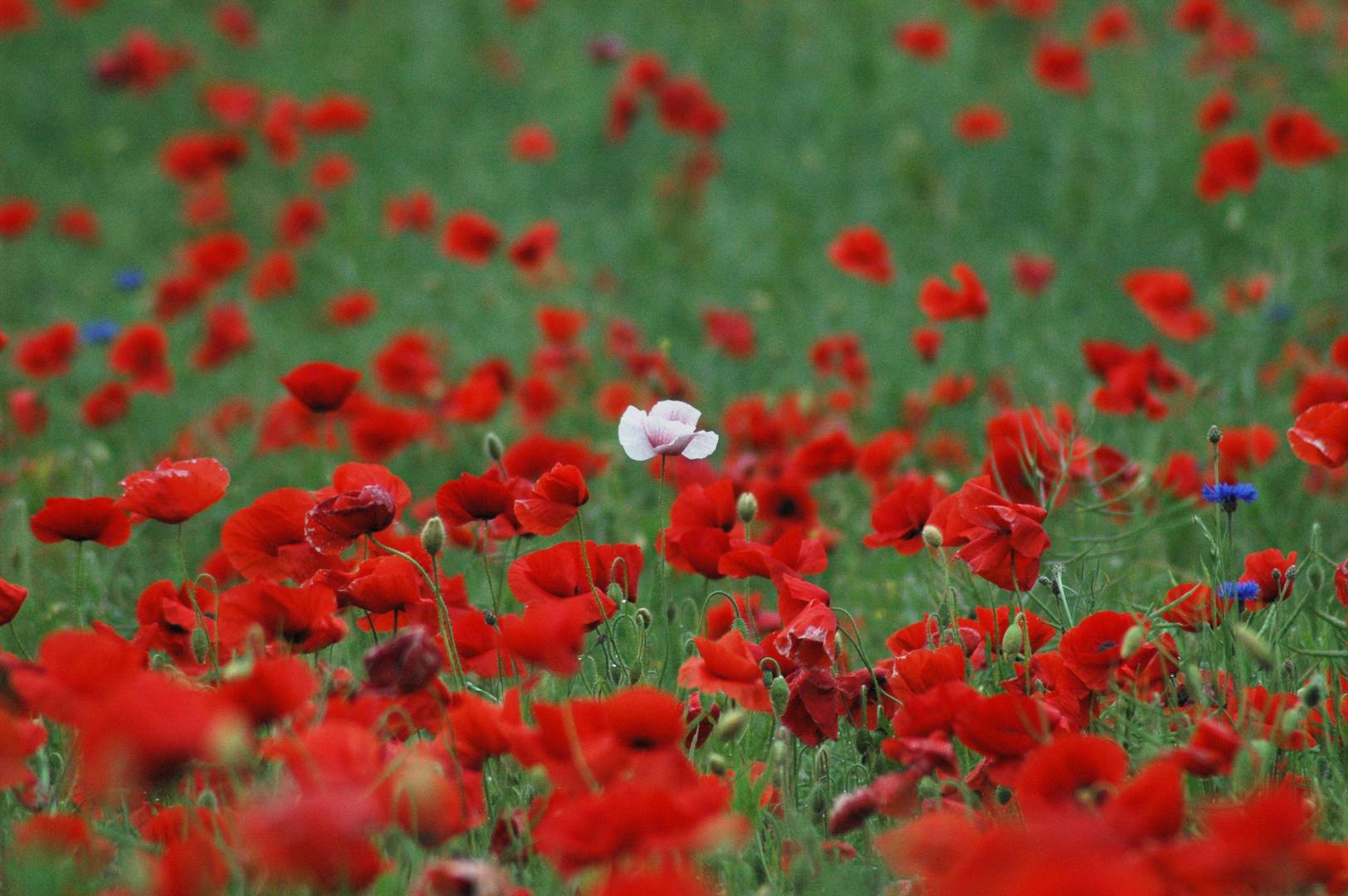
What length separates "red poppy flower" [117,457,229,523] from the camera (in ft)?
5.08

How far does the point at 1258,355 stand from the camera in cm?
328

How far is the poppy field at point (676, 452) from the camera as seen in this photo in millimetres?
1135

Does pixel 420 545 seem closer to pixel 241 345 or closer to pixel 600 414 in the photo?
pixel 600 414

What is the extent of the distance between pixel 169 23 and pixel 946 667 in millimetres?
6513

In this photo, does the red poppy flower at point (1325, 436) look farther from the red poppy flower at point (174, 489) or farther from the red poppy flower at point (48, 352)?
the red poppy flower at point (48, 352)

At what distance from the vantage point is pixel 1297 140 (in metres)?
3.46

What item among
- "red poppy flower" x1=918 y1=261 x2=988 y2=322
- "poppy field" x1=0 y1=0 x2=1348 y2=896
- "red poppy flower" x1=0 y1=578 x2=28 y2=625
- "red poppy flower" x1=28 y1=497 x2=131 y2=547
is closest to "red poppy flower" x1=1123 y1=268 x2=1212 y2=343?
"poppy field" x1=0 y1=0 x2=1348 y2=896

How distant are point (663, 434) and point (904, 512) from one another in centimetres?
39

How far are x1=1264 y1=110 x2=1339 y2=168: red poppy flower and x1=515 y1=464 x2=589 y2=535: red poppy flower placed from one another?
263 cm

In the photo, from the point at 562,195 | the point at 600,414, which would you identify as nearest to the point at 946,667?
the point at 600,414

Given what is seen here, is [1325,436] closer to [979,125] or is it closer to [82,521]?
[82,521]

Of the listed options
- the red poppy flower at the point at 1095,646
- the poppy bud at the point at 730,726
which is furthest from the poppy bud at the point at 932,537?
the poppy bud at the point at 730,726

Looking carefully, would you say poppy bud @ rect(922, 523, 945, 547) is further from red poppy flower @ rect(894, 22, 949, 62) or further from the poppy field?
red poppy flower @ rect(894, 22, 949, 62)

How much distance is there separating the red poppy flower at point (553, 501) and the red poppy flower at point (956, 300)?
1.12 m
